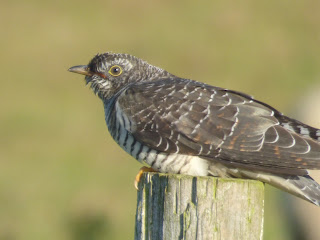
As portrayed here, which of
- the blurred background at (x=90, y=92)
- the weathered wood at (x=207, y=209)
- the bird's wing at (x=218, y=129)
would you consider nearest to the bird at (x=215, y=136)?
the bird's wing at (x=218, y=129)

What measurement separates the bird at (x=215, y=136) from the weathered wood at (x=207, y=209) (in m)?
0.81

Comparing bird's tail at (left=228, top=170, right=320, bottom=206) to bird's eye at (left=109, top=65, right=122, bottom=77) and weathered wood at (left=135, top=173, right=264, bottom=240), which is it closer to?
weathered wood at (left=135, top=173, right=264, bottom=240)

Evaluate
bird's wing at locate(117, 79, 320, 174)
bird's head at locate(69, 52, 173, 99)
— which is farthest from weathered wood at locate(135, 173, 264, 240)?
bird's head at locate(69, 52, 173, 99)

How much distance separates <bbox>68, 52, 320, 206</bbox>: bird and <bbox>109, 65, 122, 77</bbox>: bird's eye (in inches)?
27.7

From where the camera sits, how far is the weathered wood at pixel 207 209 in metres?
4.28

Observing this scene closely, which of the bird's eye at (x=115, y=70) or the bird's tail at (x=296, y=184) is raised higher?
the bird's eye at (x=115, y=70)

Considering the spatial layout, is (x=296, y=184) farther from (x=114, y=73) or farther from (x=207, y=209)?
(x=114, y=73)

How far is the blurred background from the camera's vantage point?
10.2 meters

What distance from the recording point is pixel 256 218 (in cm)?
436

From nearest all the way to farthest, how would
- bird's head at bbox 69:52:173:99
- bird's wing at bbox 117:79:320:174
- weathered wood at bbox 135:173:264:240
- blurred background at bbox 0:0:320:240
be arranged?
weathered wood at bbox 135:173:264:240 → bird's wing at bbox 117:79:320:174 → bird's head at bbox 69:52:173:99 → blurred background at bbox 0:0:320:240

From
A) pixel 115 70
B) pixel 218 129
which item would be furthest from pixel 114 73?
pixel 218 129

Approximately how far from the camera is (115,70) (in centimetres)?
662

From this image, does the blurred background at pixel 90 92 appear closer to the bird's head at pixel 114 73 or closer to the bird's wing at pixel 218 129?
the bird's head at pixel 114 73

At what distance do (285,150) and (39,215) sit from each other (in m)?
5.61
